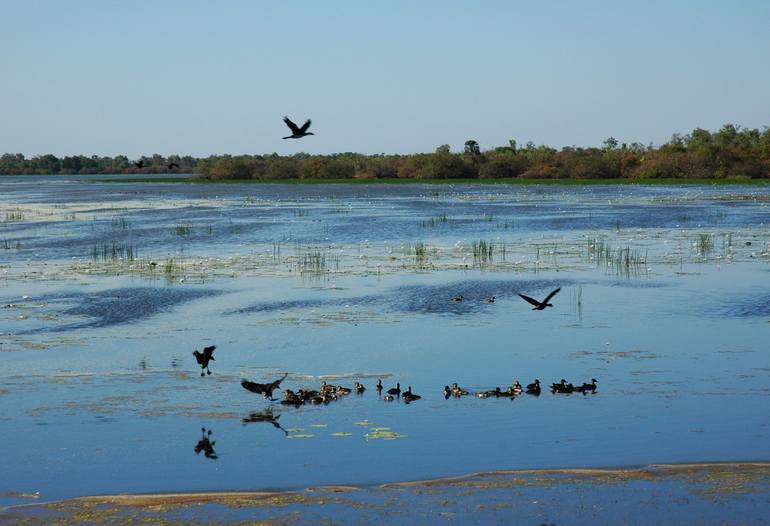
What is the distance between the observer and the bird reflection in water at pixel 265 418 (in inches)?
531


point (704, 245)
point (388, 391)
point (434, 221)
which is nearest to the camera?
point (388, 391)

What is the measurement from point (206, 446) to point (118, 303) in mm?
11706

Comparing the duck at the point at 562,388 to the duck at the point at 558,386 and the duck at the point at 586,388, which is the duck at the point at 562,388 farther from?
the duck at the point at 586,388

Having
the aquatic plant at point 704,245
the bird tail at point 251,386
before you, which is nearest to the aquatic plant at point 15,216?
the aquatic plant at point 704,245

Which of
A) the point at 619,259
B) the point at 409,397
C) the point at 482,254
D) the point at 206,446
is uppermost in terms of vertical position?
the point at 619,259

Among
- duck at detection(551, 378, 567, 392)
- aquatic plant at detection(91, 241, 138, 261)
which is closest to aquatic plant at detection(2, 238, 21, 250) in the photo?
aquatic plant at detection(91, 241, 138, 261)

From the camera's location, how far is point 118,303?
23469 mm

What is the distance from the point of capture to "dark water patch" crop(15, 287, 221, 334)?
21.1 metres

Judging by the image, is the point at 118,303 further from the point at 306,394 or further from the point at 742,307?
the point at 742,307

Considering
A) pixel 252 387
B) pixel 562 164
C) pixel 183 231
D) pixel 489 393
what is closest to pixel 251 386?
pixel 252 387

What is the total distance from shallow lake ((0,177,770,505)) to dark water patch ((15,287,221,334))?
10 cm

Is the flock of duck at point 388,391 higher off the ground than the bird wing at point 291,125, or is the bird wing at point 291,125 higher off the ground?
the bird wing at point 291,125

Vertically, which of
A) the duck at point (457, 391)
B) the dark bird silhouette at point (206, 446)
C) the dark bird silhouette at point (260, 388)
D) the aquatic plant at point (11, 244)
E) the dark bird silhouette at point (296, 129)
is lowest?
the dark bird silhouette at point (206, 446)

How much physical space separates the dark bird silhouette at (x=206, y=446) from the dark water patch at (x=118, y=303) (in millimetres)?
8215
